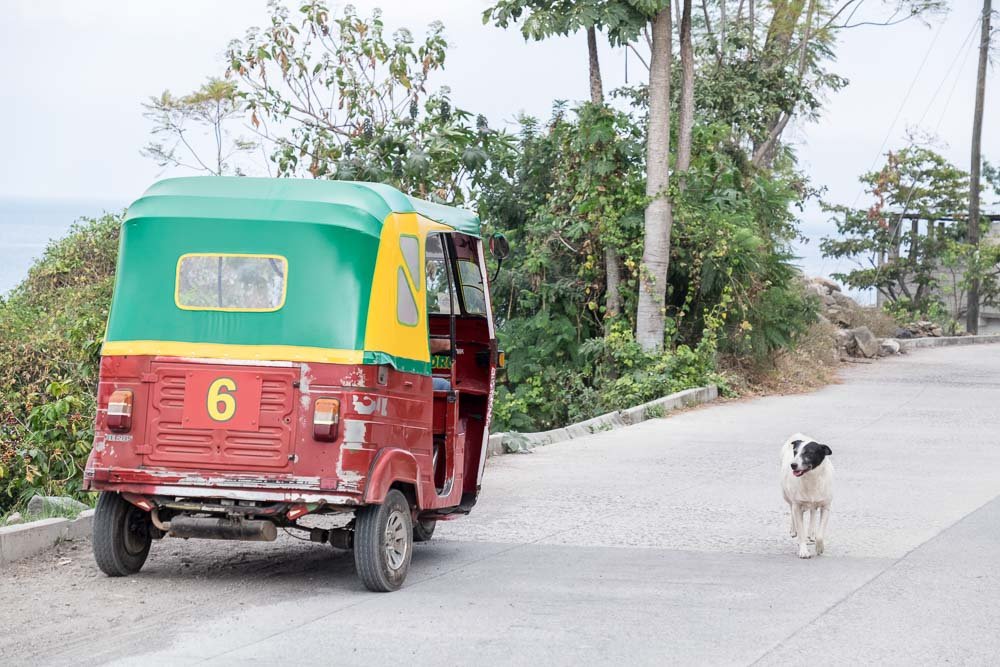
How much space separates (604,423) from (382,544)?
10453mm

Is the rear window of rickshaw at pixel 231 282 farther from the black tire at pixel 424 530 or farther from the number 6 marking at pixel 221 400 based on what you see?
the black tire at pixel 424 530

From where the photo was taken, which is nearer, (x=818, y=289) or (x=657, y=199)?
(x=657, y=199)

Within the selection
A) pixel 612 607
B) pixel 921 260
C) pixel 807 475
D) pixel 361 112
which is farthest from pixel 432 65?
pixel 921 260

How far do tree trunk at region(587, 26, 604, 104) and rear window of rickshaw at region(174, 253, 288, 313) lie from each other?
15.4 meters

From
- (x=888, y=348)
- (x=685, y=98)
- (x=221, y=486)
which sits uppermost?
(x=685, y=98)

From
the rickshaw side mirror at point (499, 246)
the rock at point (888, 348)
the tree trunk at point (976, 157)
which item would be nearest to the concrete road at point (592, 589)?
the rickshaw side mirror at point (499, 246)

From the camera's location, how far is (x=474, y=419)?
32.1 ft

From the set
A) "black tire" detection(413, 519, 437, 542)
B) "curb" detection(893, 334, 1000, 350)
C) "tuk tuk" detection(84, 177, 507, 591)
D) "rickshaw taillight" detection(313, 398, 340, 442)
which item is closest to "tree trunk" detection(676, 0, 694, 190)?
"black tire" detection(413, 519, 437, 542)

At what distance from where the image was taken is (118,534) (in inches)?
309

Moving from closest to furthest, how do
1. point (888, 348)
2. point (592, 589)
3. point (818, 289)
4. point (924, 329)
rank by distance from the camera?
point (592, 589) → point (888, 348) → point (818, 289) → point (924, 329)

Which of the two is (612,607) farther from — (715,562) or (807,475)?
(807,475)

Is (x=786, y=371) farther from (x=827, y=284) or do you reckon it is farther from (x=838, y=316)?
(x=827, y=284)

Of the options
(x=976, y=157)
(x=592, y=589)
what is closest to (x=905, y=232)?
(x=976, y=157)

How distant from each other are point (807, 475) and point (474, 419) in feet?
8.28
